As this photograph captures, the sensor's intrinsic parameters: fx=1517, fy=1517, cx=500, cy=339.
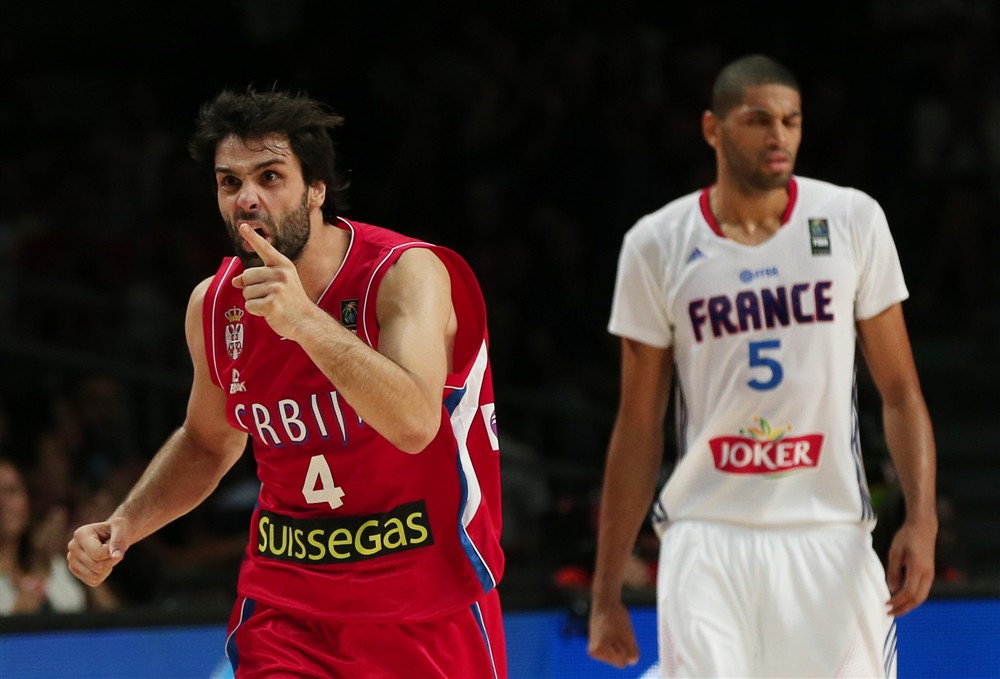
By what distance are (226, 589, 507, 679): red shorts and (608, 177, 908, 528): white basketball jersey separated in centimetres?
81

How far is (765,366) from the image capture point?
423 cm

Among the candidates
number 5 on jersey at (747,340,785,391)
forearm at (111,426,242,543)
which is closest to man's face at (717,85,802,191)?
number 5 on jersey at (747,340,785,391)

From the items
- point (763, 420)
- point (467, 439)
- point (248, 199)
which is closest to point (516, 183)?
point (763, 420)

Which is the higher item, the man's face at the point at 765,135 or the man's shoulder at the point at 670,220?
the man's face at the point at 765,135

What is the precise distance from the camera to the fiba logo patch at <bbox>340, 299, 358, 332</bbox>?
3678 millimetres

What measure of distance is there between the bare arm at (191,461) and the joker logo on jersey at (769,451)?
1.37 metres

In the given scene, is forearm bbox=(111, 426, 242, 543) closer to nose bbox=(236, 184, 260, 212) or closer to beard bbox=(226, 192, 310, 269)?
beard bbox=(226, 192, 310, 269)

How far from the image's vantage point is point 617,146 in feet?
35.1

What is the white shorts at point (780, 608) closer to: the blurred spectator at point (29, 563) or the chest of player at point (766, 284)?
the chest of player at point (766, 284)

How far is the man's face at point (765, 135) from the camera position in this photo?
14.1ft

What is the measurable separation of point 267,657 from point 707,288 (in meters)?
1.60

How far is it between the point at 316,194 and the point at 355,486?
2.43 feet

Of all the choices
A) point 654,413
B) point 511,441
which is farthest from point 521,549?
point 654,413

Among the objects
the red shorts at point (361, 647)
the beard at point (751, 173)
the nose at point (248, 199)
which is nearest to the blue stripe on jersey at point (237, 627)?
the red shorts at point (361, 647)
